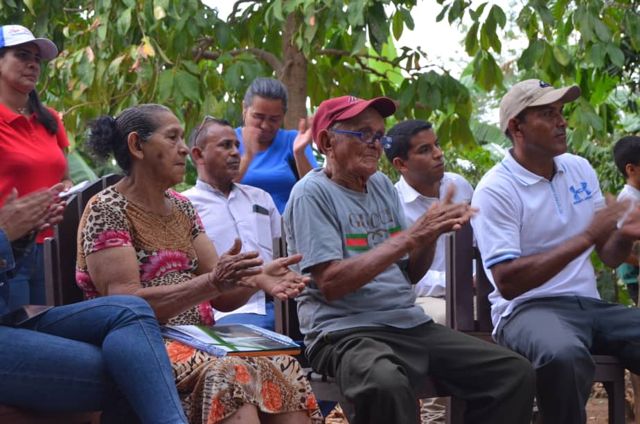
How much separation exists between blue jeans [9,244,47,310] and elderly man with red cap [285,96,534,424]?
3.50ft

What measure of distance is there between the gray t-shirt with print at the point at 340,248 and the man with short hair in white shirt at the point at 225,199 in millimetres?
995

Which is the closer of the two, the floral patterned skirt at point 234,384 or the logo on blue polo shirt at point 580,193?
→ the floral patterned skirt at point 234,384

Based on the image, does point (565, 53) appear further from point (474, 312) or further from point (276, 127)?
point (474, 312)

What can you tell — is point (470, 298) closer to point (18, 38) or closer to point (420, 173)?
point (420, 173)

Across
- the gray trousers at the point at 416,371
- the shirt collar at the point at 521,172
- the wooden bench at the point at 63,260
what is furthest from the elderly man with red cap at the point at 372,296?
the wooden bench at the point at 63,260

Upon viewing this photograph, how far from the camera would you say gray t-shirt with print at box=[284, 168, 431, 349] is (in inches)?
165

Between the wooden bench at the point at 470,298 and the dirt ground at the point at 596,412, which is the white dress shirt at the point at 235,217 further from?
the dirt ground at the point at 596,412

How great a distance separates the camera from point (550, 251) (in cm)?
443

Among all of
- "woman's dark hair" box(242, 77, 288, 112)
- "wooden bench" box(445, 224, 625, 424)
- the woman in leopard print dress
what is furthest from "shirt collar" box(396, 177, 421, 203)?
the woman in leopard print dress

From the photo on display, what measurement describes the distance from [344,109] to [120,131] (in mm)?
927

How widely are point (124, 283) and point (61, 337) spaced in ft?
1.17

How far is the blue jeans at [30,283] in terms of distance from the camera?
4.26 meters

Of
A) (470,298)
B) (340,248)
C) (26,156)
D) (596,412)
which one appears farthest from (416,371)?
(596,412)

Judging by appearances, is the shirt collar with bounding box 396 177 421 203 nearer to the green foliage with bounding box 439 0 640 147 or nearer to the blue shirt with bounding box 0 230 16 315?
the green foliage with bounding box 439 0 640 147
